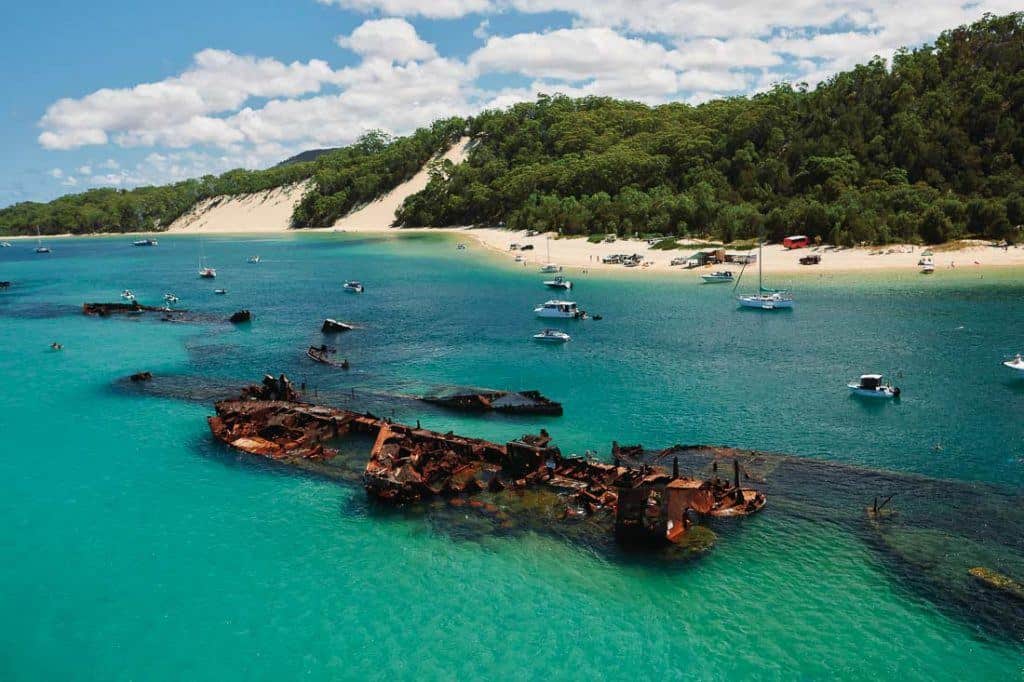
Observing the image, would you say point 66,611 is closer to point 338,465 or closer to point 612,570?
point 338,465

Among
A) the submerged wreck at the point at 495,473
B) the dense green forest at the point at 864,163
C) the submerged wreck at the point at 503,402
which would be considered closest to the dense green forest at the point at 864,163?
the dense green forest at the point at 864,163

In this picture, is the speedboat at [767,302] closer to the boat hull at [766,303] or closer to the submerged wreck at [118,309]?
the boat hull at [766,303]

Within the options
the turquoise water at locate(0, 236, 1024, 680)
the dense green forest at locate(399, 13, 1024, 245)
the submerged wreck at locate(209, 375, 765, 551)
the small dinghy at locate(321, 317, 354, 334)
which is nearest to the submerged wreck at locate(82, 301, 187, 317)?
the turquoise water at locate(0, 236, 1024, 680)

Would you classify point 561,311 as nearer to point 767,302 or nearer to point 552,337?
point 552,337

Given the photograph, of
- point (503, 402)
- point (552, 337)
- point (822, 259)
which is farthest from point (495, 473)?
point (822, 259)

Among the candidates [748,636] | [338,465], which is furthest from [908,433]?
[338,465]

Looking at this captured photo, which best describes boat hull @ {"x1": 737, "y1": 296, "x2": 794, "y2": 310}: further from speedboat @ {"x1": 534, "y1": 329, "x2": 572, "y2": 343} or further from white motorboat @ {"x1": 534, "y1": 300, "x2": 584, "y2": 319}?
speedboat @ {"x1": 534, "y1": 329, "x2": 572, "y2": 343}
